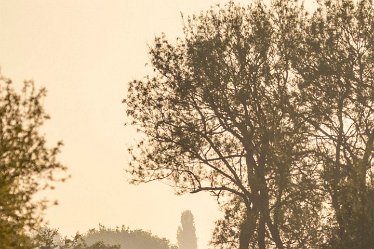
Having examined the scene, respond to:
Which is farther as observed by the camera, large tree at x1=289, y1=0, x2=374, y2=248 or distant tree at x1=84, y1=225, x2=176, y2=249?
distant tree at x1=84, y1=225, x2=176, y2=249

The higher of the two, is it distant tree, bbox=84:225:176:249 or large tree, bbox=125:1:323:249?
distant tree, bbox=84:225:176:249

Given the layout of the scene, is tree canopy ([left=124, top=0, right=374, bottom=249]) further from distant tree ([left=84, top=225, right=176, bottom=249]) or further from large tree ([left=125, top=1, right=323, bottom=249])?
distant tree ([left=84, top=225, right=176, bottom=249])

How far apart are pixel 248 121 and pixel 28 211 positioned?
16.6 metres

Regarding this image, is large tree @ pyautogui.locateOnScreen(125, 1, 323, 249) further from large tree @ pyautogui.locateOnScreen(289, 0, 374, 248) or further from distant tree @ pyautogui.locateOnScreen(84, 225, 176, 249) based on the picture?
distant tree @ pyautogui.locateOnScreen(84, 225, 176, 249)

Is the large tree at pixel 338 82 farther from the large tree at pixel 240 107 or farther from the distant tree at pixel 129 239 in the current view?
the distant tree at pixel 129 239

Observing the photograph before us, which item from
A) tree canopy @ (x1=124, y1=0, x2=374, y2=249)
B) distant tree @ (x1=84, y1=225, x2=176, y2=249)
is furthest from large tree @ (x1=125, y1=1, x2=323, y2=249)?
distant tree @ (x1=84, y1=225, x2=176, y2=249)

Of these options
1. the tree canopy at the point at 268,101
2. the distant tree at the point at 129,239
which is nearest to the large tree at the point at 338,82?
the tree canopy at the point at 268,101

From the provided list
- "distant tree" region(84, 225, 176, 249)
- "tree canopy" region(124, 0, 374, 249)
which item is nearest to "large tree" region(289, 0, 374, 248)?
"tree canopy" region(124, 0, 374, 249)

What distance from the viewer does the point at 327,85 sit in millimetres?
32625

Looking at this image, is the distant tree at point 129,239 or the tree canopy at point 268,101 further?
the distant tree at point 129,239

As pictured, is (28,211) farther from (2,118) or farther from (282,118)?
(282,118)

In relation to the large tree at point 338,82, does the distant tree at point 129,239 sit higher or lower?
higher

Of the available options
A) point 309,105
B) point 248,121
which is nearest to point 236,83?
point 248,121

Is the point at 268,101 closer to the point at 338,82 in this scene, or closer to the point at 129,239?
the point at 338,82
